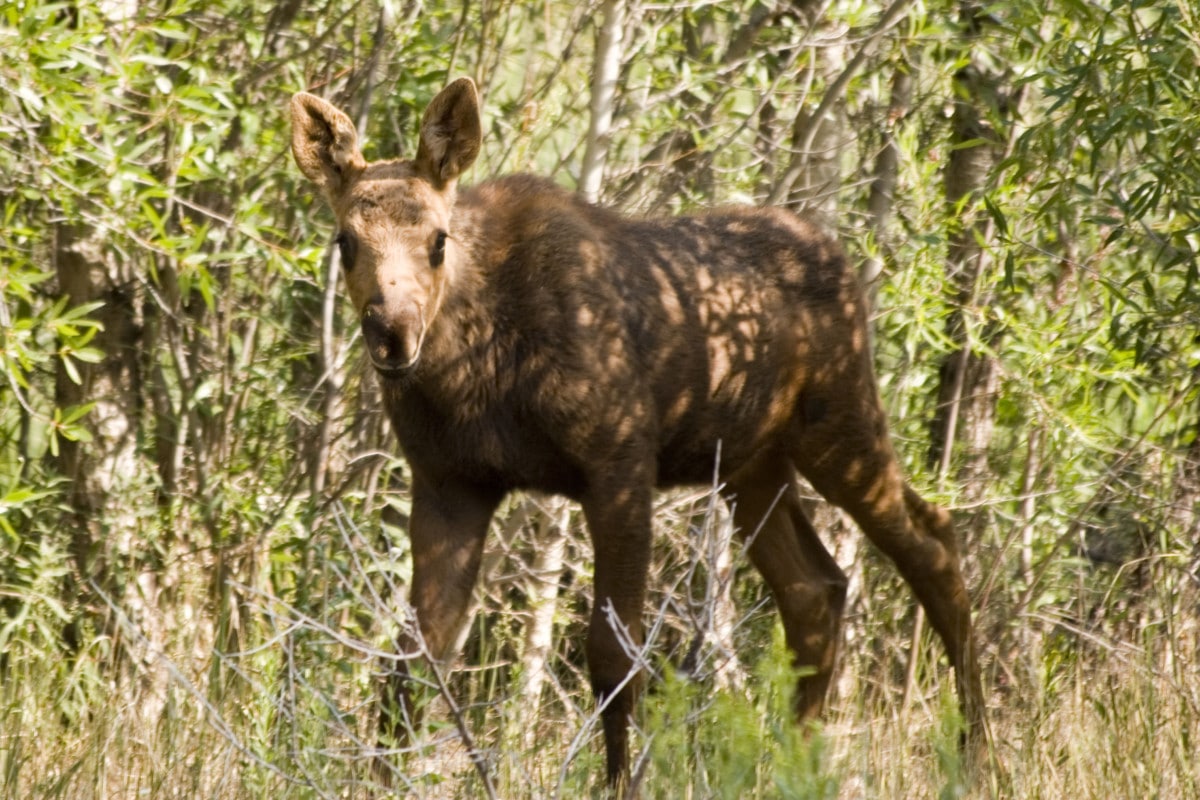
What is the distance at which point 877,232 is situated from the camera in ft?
28.4

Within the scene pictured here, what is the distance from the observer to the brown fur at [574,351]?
612 cm

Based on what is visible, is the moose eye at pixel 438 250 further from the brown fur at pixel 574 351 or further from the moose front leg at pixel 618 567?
the moose front leg at pixel 618 567

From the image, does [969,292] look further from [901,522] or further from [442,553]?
[442,553]

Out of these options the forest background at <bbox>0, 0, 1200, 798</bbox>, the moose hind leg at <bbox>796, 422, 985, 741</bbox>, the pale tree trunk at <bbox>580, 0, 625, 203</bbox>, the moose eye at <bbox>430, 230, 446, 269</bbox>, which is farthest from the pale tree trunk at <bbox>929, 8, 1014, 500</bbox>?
the moose eye at <bbox>430, 230, 446, 269</bbox>

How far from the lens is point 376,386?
8211 millimetres

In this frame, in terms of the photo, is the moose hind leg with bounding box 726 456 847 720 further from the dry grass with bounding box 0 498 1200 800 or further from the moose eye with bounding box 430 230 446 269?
the moose eye with bounding box 430 230 446 269

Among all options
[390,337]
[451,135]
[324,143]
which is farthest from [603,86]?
[390,337]

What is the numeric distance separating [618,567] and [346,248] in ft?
5.16

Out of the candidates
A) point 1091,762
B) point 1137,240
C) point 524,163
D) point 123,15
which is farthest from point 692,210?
point 1091,762

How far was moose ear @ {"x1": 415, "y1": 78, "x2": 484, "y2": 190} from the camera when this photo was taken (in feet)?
20.9

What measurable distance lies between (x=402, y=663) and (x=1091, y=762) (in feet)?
8.60

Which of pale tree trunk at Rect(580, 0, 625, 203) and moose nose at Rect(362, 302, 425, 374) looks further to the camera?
pale tree trunk at Rect(580, 0, 625, 203)

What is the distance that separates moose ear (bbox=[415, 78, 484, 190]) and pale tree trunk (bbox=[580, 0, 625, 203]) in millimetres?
1225

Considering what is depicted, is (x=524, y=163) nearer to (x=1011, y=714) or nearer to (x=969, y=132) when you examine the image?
(x=969, y=132)
